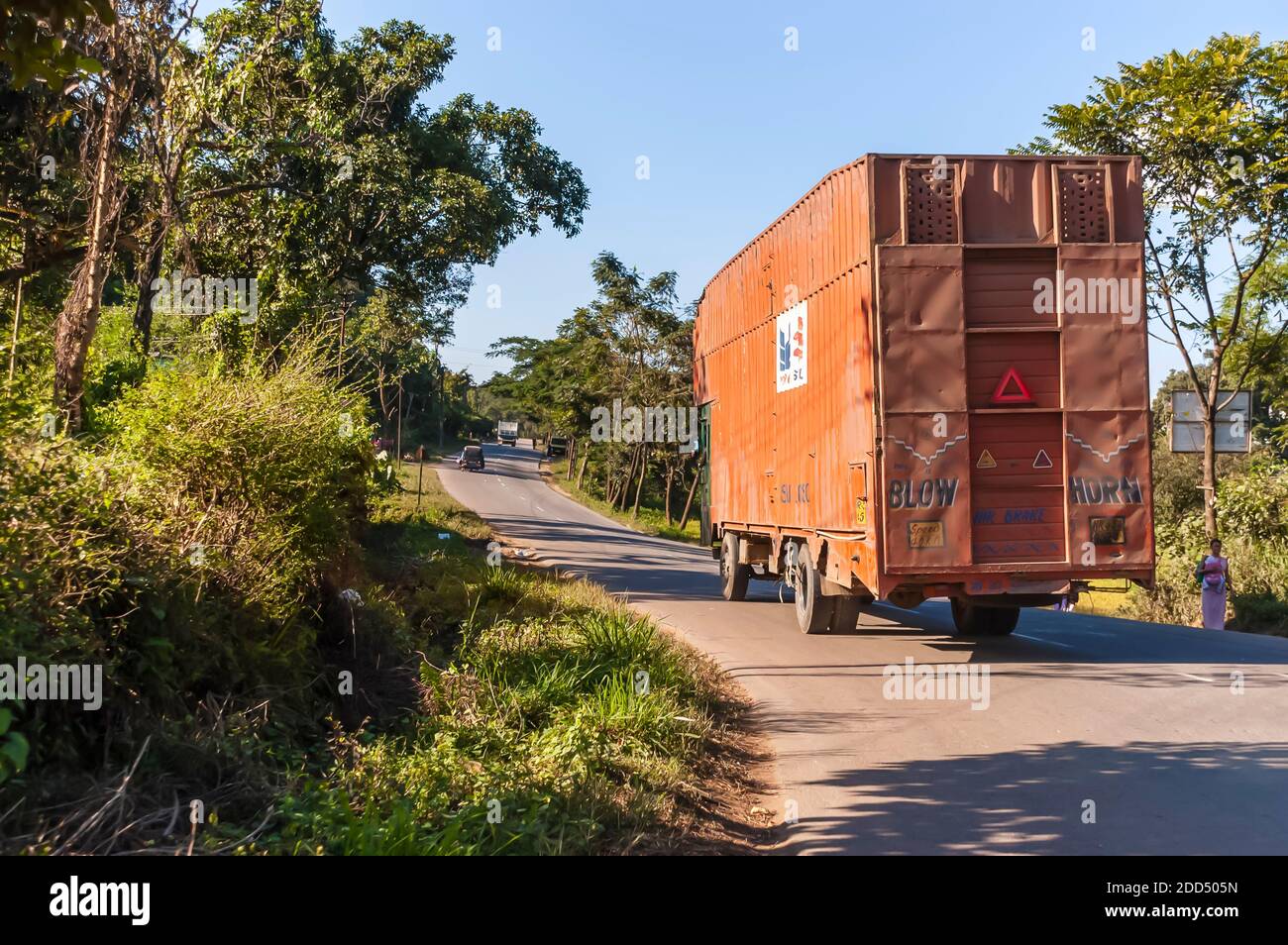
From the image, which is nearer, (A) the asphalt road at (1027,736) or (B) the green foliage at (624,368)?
(A) the asphalt road at (1027,736)

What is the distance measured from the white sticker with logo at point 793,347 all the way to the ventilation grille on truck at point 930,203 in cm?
217

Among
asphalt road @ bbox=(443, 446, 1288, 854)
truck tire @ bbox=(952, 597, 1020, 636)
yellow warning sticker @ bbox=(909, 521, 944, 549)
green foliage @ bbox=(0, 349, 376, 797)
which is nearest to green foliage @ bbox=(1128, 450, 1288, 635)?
asphalt road @ bbox=(443, 446, 1288, 854)

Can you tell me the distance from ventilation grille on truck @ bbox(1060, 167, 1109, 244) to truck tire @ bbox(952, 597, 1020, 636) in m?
4.35

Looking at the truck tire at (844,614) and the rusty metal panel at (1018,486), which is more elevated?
the rusty metal panel at (1018,486)

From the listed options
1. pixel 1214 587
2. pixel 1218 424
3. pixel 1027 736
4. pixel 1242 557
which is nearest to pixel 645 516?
pixel 1218 424

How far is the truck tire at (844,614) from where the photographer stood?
40.7ft

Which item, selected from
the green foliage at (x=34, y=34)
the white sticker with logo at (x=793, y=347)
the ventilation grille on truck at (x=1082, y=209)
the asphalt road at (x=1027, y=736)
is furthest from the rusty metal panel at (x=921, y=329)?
the green foliage at (x=34, y=34)

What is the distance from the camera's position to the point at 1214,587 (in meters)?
15.1

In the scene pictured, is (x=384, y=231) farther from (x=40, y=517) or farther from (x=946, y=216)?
(x=40, y=517)

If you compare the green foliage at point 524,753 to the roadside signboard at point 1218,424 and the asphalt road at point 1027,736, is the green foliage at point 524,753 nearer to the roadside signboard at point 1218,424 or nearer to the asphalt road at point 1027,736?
the asphalt road at point 1027,736

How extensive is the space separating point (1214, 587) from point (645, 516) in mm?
36290

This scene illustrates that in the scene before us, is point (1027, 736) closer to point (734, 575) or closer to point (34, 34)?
point (34, 34)

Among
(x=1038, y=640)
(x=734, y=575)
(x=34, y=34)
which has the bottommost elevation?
(x=1038, y=640)
